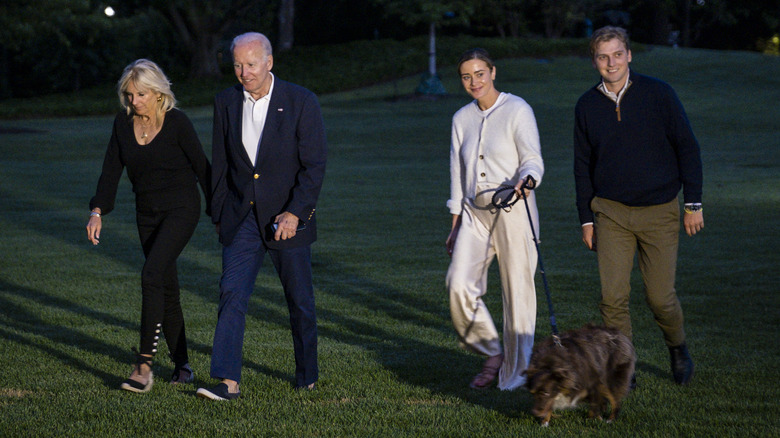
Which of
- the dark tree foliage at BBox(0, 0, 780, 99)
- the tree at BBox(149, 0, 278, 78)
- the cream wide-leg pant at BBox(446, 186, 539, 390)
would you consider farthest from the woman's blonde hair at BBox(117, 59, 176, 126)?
the tree at BBox(149, 0, 278, 78)

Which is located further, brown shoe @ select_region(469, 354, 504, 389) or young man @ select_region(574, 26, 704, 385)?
brown shoe @ select_region(469, 354, 504, 389)

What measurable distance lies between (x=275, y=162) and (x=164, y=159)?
76cm

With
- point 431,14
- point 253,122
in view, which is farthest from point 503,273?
point 431,14

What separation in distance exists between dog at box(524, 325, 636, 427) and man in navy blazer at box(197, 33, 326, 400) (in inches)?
64.0

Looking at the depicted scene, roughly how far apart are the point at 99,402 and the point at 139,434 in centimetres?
77

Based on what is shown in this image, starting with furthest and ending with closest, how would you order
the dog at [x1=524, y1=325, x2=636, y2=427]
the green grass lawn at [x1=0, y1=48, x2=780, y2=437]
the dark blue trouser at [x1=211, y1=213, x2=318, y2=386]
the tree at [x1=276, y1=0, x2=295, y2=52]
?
the tree at [x1=276, y1=0, x2=295, y2=52] < the dark blue trouser at [x1=211, y1=213, x2=318, y2=386] < the green grass lawn at [x1=0, y1=48, x2=780, y2=437] < the dog at [x1=524, y1=325, x2=636, y2=427]

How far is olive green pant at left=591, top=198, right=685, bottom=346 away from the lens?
5.98m

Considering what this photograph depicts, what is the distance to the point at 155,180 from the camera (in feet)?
20.0

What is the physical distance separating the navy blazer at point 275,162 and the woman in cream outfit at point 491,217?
2.98 ft

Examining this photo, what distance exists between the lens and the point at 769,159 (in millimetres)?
24656

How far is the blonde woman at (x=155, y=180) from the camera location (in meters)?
5.98

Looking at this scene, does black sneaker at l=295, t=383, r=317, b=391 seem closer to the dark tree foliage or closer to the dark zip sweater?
the dark zip sweater

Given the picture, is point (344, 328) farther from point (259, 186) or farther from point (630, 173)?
point (630, 173)

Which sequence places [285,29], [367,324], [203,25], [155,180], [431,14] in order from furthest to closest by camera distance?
[285,29] → [203,25] → [431,14] → [367,324] → [155,180]
